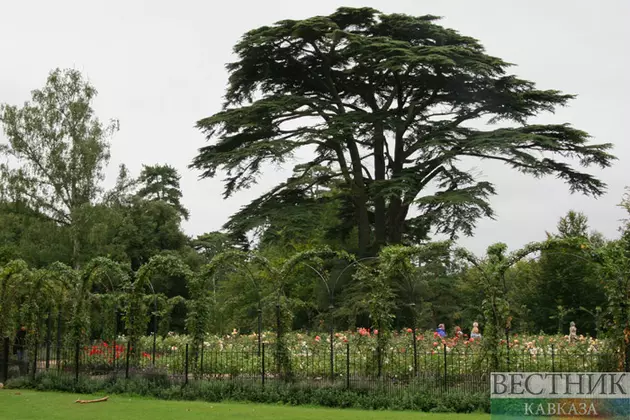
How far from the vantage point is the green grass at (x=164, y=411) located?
11367 mm

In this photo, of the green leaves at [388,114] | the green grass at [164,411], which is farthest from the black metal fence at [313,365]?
the green leaves at [388,114]

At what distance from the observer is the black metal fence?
13188mm

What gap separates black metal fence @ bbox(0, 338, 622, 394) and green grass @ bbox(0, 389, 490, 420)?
119 cm

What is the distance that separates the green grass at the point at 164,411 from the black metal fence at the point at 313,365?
1192mm

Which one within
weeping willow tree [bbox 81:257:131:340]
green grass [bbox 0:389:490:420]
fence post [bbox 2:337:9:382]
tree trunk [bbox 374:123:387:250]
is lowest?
green grass [bbox 0:389:490:420]

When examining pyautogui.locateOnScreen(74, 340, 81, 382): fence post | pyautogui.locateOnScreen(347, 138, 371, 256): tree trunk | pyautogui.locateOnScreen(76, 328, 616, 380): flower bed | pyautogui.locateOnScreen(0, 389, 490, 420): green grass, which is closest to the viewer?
pyautogui.locateOnScreen(0, 389, 490, 420): green grass

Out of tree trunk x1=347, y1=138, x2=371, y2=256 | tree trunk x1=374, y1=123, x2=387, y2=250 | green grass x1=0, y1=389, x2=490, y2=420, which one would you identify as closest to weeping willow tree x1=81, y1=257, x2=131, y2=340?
green grass x1=0, y1=389, x2=490, y2=420

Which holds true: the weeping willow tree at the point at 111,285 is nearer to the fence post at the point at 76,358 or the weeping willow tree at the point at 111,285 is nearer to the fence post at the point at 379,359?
the fence post at the point at 76,358

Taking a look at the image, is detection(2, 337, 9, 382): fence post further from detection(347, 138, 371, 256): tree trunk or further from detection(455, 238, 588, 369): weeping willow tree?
detection(347, 138, 371, 256): tree trunk

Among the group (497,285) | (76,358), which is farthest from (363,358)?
(76,358)

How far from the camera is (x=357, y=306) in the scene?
896 inches

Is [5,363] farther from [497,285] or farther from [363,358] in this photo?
[497,285]

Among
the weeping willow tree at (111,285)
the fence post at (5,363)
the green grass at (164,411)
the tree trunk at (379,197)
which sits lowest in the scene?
the green grass at (164,411)

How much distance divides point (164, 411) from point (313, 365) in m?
3.60
